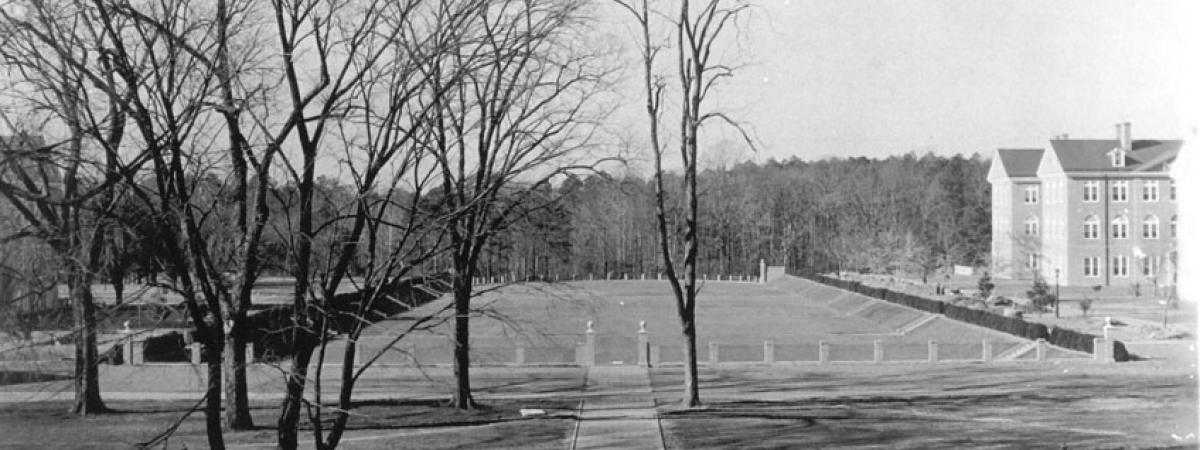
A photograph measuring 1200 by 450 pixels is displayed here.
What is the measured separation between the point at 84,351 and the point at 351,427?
15.7ft

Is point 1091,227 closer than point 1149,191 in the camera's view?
No

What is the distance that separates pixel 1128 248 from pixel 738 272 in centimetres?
4220

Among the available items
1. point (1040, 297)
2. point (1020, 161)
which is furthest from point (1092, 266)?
point (1040, 297)

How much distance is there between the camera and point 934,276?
266ft

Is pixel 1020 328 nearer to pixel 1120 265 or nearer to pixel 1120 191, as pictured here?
pixel 1120 191

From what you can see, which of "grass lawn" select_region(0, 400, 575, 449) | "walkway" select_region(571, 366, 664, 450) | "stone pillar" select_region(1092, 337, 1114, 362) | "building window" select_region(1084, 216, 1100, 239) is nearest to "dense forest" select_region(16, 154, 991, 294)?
"building window" select_region(1084, 216, 1100, 239)

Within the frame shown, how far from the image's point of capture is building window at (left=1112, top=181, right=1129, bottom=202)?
61.4 meters

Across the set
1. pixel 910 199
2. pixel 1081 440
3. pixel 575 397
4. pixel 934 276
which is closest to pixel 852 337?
pixel 575 397

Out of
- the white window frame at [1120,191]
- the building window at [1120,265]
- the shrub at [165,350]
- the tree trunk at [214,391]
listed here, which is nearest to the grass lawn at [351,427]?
the tree trunk at [214,391]

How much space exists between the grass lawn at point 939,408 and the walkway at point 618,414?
0.43 meters

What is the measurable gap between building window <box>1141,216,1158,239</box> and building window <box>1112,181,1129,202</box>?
154 cm

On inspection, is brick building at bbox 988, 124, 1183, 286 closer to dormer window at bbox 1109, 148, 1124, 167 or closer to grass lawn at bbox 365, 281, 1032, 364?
dormer window at bbox 1109, 148, 1124, 167

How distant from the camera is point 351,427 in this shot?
2106cm

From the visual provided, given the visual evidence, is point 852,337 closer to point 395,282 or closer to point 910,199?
point 395,282
